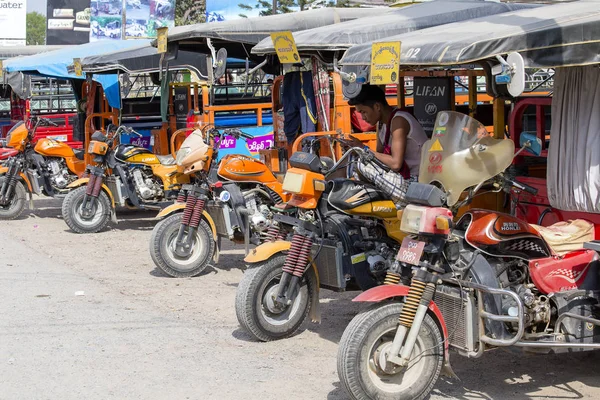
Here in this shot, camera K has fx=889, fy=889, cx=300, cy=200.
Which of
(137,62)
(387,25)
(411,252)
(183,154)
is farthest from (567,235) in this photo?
(137,62)

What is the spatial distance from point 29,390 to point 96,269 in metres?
3.90

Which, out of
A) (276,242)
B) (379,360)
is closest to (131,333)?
(276,242)

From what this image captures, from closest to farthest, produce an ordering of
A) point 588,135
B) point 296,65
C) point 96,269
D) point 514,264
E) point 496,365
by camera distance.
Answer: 1. point 514,264
2. point 588,135
3. point 496,365
4. point 96,269
5. point 296,65

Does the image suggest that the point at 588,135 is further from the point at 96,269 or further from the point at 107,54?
the point at 107,54

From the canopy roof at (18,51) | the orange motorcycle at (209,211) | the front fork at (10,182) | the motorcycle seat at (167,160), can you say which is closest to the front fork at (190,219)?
the orange motorcycle at (209,211)

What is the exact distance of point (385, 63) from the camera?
533 cm

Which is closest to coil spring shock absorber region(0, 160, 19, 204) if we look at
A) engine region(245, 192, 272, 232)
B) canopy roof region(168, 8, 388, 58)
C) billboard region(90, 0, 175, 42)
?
canopy roof region(168, 8, 388, 58)

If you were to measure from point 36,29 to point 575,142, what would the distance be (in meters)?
110

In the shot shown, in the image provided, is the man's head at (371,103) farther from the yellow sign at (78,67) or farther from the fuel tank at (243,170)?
the yellow sign at (78,67)

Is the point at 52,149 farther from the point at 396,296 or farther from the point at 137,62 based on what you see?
the point at 396,296

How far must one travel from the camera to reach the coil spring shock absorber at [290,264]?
570 cm

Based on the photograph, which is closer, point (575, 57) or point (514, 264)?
point (575, 57)

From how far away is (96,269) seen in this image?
8.87m

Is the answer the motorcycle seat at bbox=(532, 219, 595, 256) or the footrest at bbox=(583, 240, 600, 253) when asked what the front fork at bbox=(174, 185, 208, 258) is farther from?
the footrest at bbox=(583, 240, 600, 253)
